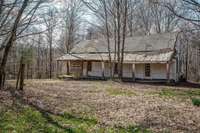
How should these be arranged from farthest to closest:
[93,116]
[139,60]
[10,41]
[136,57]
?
[136,57], [139,60], [10,41], [93,116]

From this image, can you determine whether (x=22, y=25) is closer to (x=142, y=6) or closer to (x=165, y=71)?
(x=165, y=71)

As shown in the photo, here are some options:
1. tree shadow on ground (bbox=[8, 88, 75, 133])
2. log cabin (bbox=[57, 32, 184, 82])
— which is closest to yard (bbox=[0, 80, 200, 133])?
tree shadow on ground (bbox=[8, 88, 75, 133])

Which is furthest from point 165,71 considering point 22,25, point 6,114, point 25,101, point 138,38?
point 6,114

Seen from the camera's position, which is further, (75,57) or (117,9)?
(75,57)

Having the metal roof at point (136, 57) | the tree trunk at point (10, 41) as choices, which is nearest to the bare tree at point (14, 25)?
the tree trunk at point (10, 41)

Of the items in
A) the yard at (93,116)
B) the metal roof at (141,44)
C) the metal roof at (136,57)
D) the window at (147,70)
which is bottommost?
the yard at (93,116)

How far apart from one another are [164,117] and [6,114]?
17.7 ft

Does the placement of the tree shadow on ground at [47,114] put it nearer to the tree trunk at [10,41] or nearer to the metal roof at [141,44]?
the tree trunk at [10,41]

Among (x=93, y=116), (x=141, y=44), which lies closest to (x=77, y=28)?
(x=141, y=44)

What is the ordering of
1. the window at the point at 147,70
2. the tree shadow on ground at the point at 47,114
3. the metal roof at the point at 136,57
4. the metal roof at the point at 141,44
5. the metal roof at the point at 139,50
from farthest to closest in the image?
1. the metal roof at the point at 141,44
2. the window at the point at 147,70
3. the metal roof at the point at 139,50
4. the metal roof at the point at 136,57
5. the tree shadow on ground at the point at 47,114

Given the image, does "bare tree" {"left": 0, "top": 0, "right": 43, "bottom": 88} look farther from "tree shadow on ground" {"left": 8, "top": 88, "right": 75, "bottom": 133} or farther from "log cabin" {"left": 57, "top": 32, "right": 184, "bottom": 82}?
"log cabin" {"left": 57, "top": 32, "right": 184, "bottom": 82}

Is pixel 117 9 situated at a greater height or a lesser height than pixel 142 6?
lesser

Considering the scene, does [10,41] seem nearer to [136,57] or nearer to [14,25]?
[14,25]

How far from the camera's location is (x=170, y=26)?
152 feet
